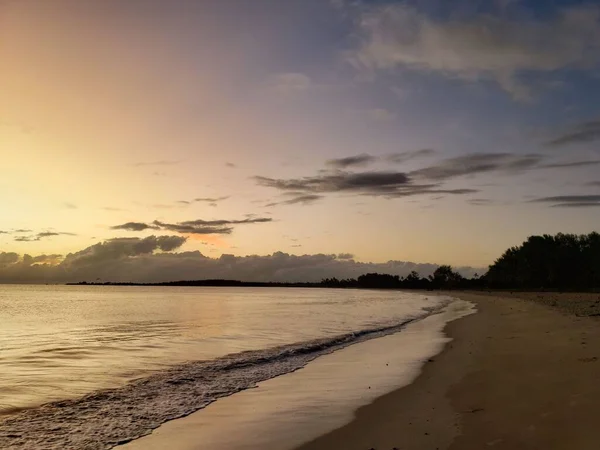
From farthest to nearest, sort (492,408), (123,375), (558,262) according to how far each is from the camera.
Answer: (558,262) < (123,375) < (492,408)

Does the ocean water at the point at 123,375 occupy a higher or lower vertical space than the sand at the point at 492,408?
lower

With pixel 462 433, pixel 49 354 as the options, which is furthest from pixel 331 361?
pixel 49 354

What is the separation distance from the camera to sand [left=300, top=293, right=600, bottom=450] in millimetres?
8430

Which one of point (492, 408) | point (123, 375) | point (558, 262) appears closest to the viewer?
point (492, 408)

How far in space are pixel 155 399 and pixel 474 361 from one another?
11120mm

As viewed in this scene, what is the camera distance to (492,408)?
10.6 meters

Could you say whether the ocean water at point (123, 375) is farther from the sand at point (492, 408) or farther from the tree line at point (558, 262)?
the tree line at point (558, 262)

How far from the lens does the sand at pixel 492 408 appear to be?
843 cm

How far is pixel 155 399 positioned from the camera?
13398mm

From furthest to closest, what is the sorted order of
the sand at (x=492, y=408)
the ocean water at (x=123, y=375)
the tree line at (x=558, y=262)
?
1. the tree line at (x=558, y=262)
2. the ocean water at (x=123, y=375)
3. the sand at (x=492, y=408)

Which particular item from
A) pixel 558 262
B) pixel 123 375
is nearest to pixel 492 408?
pixel 123 375

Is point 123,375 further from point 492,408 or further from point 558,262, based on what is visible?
A: point 558,262

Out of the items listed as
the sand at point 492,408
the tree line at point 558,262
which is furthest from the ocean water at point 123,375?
the tree line at point 558,262

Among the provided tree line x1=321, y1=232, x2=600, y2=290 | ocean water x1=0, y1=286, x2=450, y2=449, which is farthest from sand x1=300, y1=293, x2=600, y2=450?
tree line x1=321, y1=232, x2=600, y2=290
